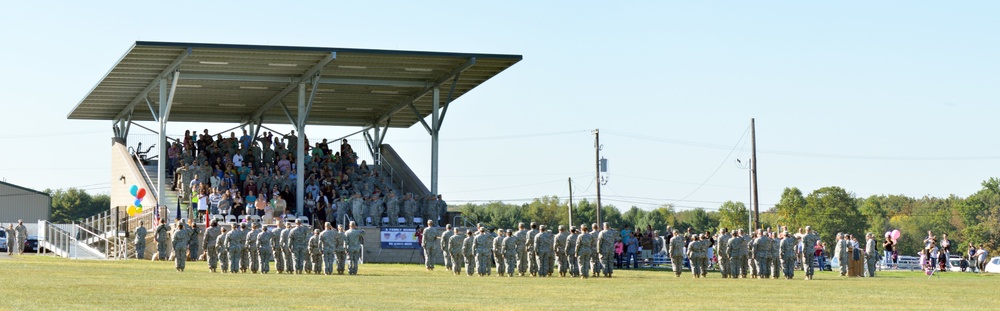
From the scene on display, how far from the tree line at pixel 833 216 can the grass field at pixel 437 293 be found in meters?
46.5

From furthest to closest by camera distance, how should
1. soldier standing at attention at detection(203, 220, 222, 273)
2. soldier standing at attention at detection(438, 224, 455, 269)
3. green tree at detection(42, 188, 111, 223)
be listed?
green tree at detection(42, 188, 111, 223) < soldier standing at attention at detection(438, 224, 455, 269) < soldier standing at attention at detection(203, 220, 222, 273)

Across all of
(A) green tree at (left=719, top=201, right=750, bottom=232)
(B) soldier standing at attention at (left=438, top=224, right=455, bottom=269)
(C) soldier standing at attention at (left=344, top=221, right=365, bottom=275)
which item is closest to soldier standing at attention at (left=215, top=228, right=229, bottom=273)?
(C) soldier standing at attention at (left=344, top=221, right=365, bottom=275)

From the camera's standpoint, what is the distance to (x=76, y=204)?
132125 mm

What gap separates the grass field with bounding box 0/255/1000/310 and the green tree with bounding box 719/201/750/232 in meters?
75.1

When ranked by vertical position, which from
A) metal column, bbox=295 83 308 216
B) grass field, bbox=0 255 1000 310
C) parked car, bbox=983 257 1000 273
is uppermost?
metal column, bbox=295 83 308 216

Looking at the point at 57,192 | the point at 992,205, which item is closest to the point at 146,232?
the point at 992,205

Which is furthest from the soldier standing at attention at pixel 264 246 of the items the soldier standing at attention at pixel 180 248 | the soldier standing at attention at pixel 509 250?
the soldier standing at attention at pixel 509 250

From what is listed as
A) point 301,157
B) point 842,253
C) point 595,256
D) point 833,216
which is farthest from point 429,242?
point 833,216

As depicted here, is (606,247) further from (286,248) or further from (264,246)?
(264,246)

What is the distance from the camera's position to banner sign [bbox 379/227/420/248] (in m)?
42.3

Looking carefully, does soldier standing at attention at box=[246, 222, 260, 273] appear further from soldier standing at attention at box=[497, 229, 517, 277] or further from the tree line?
the tree line

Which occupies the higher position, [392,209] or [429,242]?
[392,209]

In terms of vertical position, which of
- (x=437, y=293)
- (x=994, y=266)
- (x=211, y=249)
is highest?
(x=211, y=249)

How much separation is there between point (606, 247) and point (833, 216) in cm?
6878
